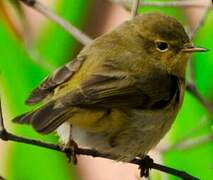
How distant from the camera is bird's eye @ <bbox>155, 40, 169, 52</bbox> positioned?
16.1ft

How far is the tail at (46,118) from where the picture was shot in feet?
13.4

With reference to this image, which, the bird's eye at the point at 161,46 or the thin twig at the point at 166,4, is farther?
the bird's eye at the point at 161,46

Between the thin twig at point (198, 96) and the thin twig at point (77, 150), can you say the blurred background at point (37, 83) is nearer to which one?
the thin twig at point (198, 96)

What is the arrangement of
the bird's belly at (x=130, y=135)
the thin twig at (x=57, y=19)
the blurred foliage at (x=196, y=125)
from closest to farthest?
the bird's belly at (x=130, y=135) → the thin twig at (x=57, y=19) → the blurred foliage at (x=196, y=125)

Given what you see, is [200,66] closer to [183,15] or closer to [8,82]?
[183,15]

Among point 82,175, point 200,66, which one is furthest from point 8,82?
point 200,66

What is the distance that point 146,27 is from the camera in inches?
196

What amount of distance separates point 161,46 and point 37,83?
3.05 feet

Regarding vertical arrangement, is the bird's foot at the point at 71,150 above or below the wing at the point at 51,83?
below

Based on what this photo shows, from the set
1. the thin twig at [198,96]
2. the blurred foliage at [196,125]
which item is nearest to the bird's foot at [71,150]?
the thin twig at [198,96]

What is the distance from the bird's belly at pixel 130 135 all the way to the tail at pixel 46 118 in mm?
246

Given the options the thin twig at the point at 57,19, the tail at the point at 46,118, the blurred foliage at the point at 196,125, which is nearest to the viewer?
the tail at the point at 46,118

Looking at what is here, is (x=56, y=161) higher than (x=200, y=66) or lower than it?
lower

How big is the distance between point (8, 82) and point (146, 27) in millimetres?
1015
